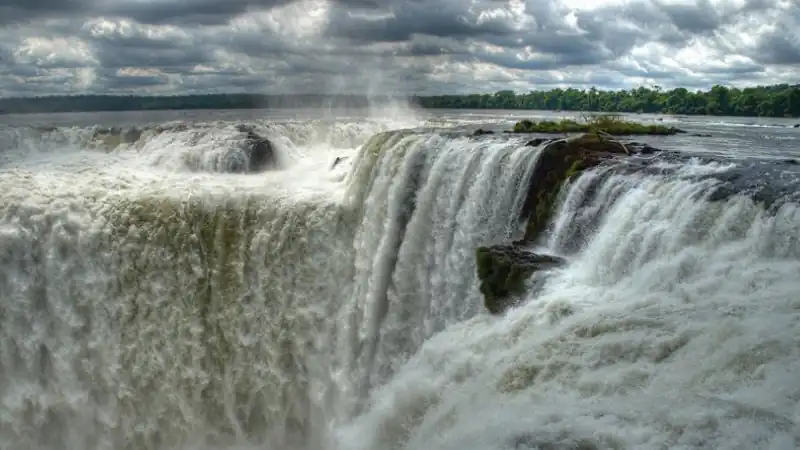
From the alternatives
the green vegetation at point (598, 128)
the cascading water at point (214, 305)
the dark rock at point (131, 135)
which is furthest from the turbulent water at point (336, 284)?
the dark rock at point (131, 135)

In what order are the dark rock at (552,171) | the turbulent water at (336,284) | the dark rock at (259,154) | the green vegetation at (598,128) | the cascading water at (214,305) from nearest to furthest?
the turbulent water at (336,284) → the dark rock at (552,171) → the cascading water at (214,305) → the green vegetation at (598,128) → the dark rock at (259,154)

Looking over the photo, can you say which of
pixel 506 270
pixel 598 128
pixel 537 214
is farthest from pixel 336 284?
pixel 598 128

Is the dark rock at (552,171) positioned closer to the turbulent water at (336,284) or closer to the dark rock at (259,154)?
the turbulent water at (336,284)

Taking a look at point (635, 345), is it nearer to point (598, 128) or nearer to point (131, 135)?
point (598, 128)

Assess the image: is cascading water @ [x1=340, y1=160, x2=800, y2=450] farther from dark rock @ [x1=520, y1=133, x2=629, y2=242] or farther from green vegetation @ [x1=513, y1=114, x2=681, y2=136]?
green vegetation @ [x1=513, y1=114, x2=681, y2=136]

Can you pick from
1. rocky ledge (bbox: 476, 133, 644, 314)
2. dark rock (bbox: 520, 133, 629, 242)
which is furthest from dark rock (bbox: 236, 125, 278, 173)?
dark rock (bbox: 520, 133, 629, 242)
